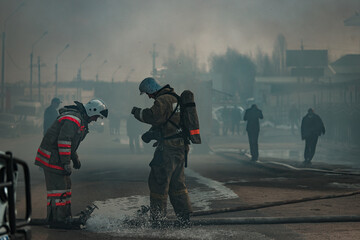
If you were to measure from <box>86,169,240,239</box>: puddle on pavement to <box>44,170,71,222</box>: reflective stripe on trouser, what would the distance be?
353 mm

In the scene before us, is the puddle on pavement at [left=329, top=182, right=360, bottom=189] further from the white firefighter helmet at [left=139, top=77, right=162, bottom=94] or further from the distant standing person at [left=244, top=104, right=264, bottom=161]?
the distant standing person at [left=244, top=104, right=264, bottom=161]

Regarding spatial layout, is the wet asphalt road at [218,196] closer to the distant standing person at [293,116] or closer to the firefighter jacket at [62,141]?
the firefighter jacket at [62,141]

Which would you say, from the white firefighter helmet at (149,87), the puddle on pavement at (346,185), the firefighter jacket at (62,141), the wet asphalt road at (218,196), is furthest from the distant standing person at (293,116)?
the firefighter jacket at (62,141)

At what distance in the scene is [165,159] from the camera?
22.9ft

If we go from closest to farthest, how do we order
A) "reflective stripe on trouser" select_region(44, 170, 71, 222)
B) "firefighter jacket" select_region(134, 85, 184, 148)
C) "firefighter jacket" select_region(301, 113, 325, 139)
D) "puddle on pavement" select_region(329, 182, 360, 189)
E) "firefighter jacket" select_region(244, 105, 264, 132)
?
1. "reflective stripe on trouser" select_region(44, 170, 71, 222)
2. "firefighter jacket" select_region(134, 85, 184, 148)
3. "puddle on pavement" select_region(329, 182, 360, 189)
4. "firefighter jacket" select_region(301, 113, 325, 139)
5. "firefighter jacket" select_region(244, 105, 264, 132)

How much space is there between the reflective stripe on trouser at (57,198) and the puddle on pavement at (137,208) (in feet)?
1.16

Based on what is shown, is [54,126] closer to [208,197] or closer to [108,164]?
[208,197]

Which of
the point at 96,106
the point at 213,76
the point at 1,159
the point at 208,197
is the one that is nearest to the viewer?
the point at 1,159

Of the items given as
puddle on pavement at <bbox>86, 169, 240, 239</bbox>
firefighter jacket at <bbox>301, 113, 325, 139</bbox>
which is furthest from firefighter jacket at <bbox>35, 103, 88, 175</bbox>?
firefighter jacket at <bbox>301, 113, 325, 139</bbox>

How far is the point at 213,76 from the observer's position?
5005 inches

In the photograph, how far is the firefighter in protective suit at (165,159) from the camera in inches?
273

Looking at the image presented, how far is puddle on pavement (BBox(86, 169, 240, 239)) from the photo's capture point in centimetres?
644

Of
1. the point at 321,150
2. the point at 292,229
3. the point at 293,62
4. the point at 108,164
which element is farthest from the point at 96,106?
the point at 293,62

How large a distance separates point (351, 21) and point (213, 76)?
73.0 m
